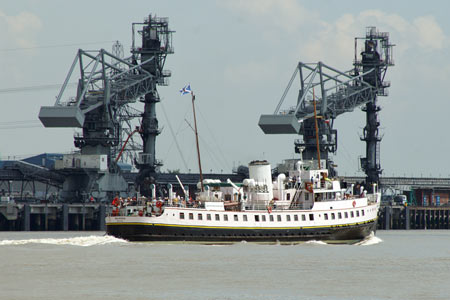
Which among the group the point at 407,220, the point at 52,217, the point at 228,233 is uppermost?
the point at 52,217

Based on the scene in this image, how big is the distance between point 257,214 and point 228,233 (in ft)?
9.97

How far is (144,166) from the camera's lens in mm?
144625

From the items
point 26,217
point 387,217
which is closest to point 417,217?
point 387,217

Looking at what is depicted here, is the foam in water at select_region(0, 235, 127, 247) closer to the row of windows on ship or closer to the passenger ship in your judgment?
the passenger ship

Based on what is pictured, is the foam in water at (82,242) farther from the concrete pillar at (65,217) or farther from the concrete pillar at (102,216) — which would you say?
the concrete pillar at (65,217)

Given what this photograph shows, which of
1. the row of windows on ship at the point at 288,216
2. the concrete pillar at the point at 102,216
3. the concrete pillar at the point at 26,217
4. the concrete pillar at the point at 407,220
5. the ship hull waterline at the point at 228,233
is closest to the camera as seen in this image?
the ship hull waterline at the point at 228,233

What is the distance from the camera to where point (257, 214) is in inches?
3317

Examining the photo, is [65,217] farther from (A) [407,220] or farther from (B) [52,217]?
(A) [407,220]

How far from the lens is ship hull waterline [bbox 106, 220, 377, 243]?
80.2 metres

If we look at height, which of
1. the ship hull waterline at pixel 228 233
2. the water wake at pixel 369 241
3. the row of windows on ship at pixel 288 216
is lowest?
the water wake at pixel 369 241

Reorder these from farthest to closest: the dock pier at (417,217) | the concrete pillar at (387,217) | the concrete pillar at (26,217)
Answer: the dock pier at (417,217)
the concrete pillar at (387,217)
the concrete pillar at (26,217)

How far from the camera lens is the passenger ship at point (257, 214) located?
80.7m

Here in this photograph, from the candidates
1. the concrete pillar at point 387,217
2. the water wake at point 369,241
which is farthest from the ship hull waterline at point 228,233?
the concrete pillar at point 387,217

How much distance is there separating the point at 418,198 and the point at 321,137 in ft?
→ 132
